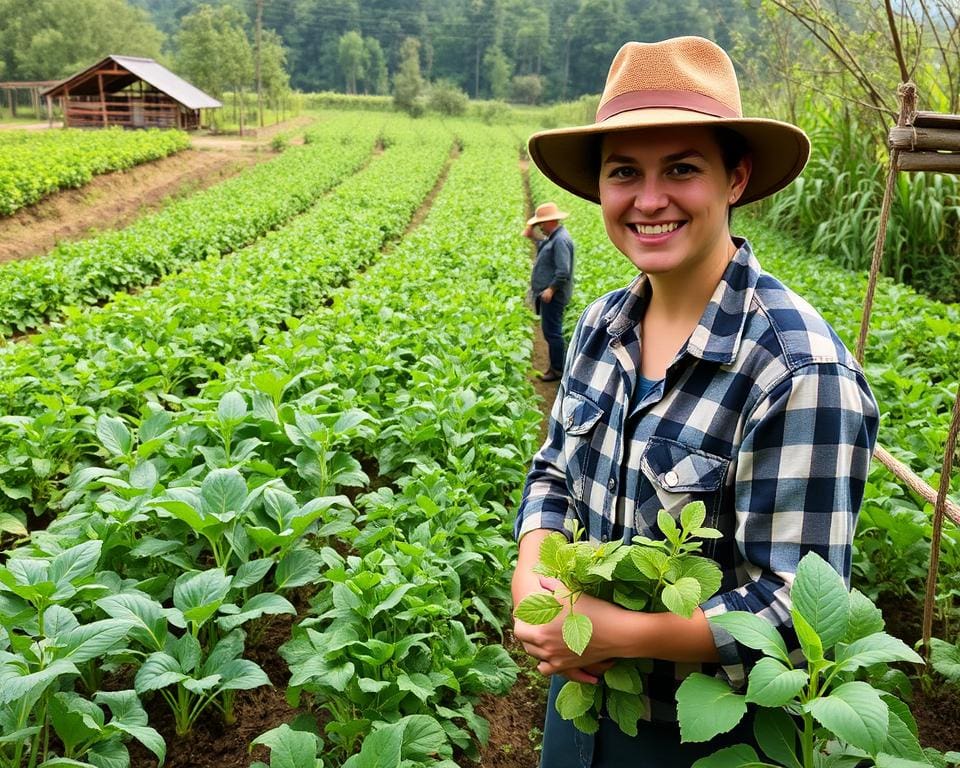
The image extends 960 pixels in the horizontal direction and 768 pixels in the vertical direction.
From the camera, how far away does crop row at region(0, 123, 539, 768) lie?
218cm

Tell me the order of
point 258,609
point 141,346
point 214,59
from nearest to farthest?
point 258,609 < point 141,346 < point 214,59

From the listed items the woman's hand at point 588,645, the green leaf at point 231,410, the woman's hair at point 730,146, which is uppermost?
the woman's hair at point 730,146

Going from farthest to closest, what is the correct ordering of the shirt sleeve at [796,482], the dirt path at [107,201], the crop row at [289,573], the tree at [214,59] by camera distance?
the tree at [214,59] → the dirt path at [107,201] → the crop row at [289,573] → the shirt sleeve at [796,482]

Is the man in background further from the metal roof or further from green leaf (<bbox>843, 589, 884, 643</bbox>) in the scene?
the metal roof

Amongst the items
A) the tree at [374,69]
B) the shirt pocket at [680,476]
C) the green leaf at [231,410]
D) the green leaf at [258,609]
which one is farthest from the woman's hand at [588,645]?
the tree at [374,69]

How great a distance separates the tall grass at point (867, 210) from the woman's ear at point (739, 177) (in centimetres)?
978

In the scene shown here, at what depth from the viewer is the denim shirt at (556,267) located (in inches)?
330

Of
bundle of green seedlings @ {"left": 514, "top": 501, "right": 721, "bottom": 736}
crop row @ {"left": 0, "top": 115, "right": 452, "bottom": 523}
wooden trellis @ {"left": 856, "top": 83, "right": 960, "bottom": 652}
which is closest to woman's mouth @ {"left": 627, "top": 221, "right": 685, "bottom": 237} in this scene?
bundle of green seedlings @ {"left": 514, "top": 501, "right": 721, "bottom": 736}

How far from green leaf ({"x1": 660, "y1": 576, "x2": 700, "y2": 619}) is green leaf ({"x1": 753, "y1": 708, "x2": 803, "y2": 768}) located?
27cm

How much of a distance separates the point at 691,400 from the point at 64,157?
2269cm

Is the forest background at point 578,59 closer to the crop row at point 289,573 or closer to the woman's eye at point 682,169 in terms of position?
the woman's eye at point 682,169

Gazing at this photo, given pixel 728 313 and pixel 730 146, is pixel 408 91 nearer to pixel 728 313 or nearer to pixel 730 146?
pixel 730 146

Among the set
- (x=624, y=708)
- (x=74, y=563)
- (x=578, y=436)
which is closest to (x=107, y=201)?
(x=74, y=563)

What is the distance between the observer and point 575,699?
1.50 m
